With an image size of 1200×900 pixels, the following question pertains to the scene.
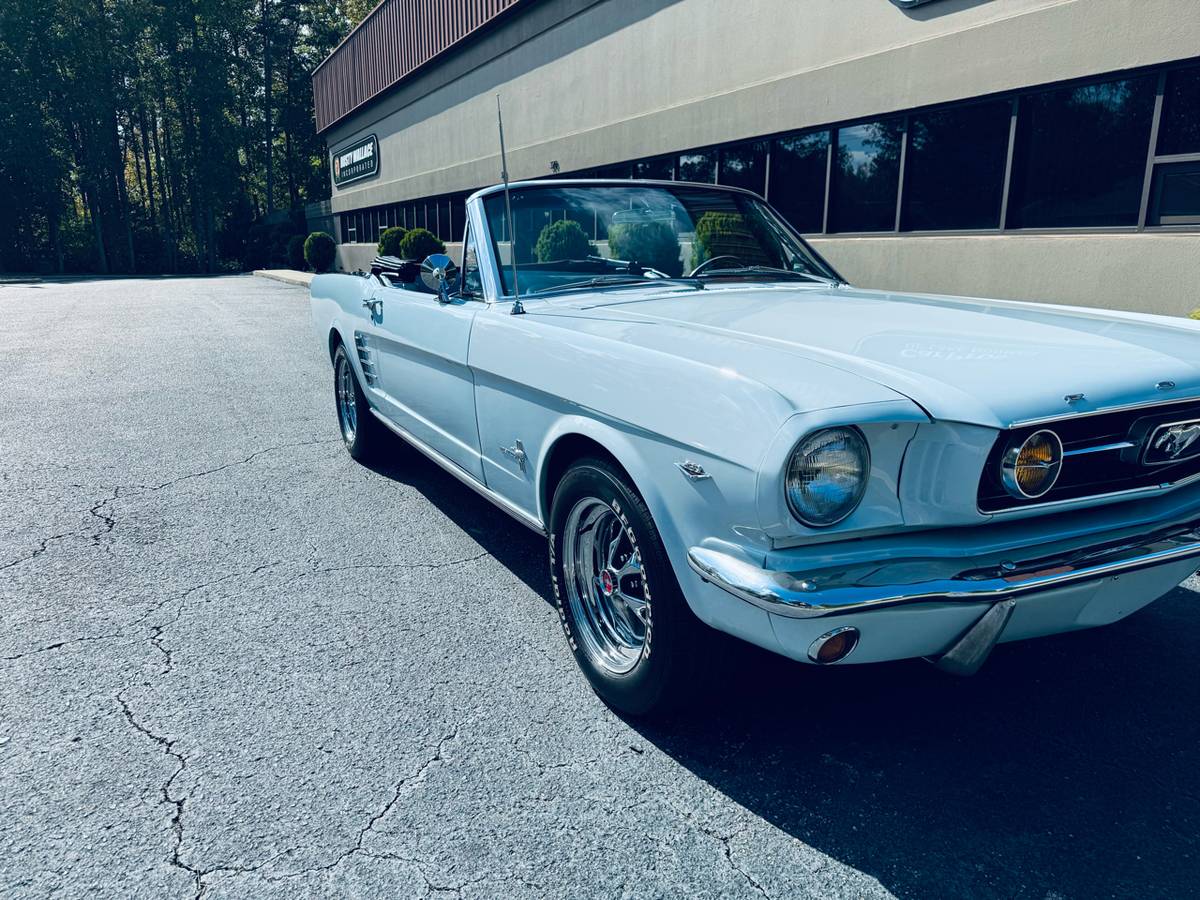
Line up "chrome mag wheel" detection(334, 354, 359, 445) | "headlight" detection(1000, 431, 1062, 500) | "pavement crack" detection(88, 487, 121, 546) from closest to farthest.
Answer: "headlight" detection(1000, 431, 1062, 500) → "pavement crack" detection(88, 487, 121, 546) → "chrome mag wheel" detection(334, 354, 359, 445)

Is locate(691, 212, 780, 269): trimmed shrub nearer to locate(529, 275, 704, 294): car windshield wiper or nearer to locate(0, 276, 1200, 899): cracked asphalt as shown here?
locate(529, 275, 704, 294): car windshield wiper

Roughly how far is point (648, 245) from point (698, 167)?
30.9 feet

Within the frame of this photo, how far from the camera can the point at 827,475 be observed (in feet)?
6.68

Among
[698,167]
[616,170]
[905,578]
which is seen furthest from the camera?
[616,170]

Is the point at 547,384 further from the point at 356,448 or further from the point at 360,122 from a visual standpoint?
the point at 360,122

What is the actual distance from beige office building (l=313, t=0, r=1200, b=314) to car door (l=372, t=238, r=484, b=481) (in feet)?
20.4

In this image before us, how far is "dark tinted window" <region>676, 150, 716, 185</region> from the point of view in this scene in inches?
482

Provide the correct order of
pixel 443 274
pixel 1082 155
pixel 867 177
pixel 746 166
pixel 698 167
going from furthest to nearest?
pixel 698 167
pixel 746 166
pixel 867 177
pixel 1082 155
pixel 443 274

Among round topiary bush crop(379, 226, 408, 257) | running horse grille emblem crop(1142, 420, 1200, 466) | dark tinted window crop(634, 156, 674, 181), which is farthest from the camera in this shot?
round topiary bush crop(379, 226, 408, 257)

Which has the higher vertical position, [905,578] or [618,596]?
[905,578]

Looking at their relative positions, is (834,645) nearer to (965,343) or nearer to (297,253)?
(965,343)

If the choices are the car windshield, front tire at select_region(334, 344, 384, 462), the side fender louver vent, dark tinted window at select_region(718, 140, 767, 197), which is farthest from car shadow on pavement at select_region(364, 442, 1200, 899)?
dark tinted window at select_region(718, 140, 767, 197)

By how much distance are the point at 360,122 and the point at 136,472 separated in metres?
29.1

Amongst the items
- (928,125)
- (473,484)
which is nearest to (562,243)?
(473,484)
